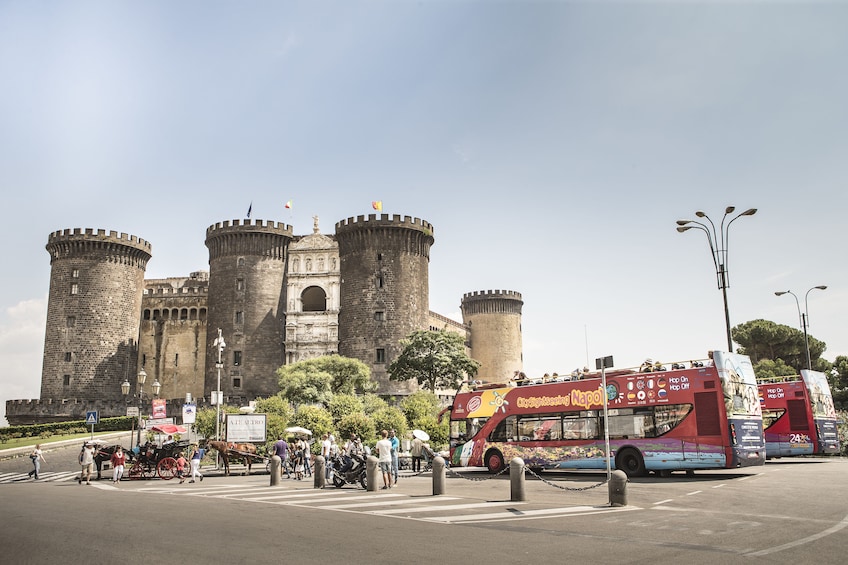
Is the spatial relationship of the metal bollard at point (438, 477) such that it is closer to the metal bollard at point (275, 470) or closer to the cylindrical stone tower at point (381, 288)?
the metal bollard at point (275, 470)

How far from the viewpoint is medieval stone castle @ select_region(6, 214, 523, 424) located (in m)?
61.3

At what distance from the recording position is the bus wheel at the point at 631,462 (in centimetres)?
2089

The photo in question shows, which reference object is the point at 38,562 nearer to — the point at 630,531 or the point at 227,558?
the point at 227,558

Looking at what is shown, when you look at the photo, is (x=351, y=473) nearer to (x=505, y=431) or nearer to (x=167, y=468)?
(x=505, y=431)

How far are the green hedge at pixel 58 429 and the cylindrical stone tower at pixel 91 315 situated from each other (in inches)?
327

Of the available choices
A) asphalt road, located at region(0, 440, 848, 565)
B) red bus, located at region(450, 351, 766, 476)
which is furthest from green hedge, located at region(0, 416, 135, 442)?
asphalt road, located at region(0, 440, 848, 565)

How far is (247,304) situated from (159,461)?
38.6 meters

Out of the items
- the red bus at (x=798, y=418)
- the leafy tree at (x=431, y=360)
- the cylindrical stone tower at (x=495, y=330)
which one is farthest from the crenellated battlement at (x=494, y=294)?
the red bus at (x=798, y=418)

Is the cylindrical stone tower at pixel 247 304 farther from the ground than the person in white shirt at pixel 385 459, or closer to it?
farther from the ground

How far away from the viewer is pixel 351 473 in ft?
64.8

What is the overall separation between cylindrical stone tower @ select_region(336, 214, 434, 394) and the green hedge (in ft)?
61.4

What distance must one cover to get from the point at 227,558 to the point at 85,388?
59743 mm

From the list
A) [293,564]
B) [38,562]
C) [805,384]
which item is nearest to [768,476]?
[805,384]

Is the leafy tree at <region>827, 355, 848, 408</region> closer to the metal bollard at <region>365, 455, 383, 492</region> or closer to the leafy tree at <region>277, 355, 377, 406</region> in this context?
the leafy tree at <region>277, 355, 377, 406</region>
